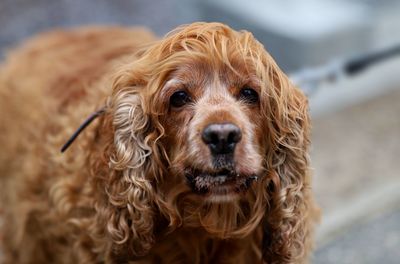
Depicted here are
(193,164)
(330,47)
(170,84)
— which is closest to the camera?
(193,164)

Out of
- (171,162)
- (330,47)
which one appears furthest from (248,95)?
(330,47)

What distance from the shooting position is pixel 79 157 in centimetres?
404

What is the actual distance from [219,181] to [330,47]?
4.63 metres

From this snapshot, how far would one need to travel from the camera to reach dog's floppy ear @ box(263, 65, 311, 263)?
3438mm

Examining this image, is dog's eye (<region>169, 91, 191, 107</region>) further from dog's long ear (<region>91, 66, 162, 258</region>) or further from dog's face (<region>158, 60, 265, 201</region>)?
dog's long ear (<region>91, 66, 162, 258</region>)

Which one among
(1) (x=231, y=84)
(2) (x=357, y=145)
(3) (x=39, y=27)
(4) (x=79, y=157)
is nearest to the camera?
(1) (x=231, y=84)

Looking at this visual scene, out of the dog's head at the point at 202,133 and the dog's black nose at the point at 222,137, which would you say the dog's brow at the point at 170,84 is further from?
the dog's black nose at the point at 222,137

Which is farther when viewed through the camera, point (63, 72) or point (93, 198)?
point (63, 72)

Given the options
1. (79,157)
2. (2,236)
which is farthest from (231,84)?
(2,236)

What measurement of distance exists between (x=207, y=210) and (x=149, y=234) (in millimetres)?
275

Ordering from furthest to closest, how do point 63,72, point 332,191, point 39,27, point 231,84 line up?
point 39,27, point 332,191, point 63,72, point 231,84

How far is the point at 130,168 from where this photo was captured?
3461 millimetres

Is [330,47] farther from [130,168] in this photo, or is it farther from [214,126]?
[214,126]

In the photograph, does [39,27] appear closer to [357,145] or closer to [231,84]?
[357,145]
